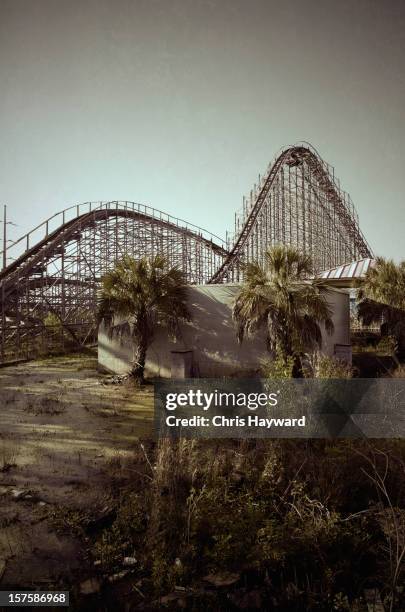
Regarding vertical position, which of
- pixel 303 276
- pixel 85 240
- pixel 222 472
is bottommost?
pixel 222 472

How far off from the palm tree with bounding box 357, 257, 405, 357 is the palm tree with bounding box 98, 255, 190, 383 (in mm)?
7038

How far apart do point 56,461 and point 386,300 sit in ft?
37.7

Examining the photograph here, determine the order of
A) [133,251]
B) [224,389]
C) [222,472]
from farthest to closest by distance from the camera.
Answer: [133,251]
[224,389]
[222,472]

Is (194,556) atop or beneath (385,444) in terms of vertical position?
beneath

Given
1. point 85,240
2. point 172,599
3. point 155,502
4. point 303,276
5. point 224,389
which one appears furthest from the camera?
point 85,240

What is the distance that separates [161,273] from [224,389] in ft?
12.6

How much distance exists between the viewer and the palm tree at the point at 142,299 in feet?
31.5

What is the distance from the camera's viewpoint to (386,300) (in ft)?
41.1

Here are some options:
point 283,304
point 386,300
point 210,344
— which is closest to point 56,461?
point 283,304

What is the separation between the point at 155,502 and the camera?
3693mm

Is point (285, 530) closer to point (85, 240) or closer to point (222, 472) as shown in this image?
point (222, 472)

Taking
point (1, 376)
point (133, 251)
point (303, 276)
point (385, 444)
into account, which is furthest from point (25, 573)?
point (133, 251)

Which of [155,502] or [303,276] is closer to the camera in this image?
[155,502]

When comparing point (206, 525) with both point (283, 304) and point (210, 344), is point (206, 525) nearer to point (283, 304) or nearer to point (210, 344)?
point (283, 304)
